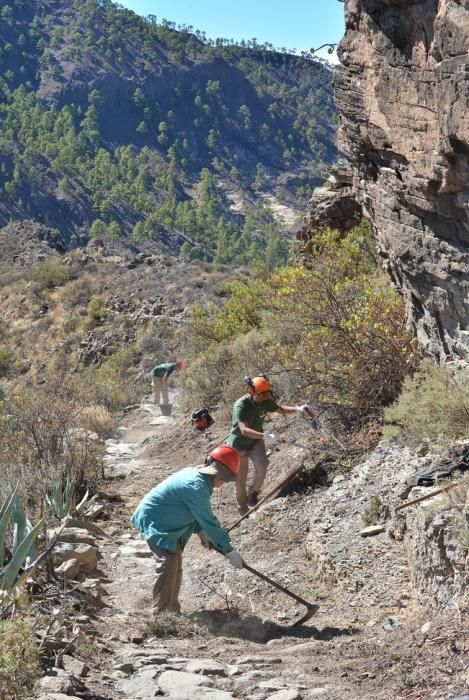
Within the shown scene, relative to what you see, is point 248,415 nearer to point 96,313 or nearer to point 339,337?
point 339,337

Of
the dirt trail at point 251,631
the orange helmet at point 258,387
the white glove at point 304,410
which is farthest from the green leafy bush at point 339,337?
the dirt trail at point 251,631

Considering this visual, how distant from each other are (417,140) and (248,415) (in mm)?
3235

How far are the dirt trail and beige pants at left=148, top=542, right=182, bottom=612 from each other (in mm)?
187

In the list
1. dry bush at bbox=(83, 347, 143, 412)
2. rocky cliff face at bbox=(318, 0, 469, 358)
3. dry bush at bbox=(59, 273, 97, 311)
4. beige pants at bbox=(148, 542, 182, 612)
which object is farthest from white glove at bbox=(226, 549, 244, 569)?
dry bush at bbox=(59, 273, 97, 311)

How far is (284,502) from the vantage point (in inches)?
342

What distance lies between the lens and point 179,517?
636cm

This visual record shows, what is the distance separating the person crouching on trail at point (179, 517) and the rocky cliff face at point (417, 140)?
3344 millimetres

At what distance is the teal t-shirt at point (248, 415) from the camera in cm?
866

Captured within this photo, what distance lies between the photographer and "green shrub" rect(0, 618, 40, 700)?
4000mm

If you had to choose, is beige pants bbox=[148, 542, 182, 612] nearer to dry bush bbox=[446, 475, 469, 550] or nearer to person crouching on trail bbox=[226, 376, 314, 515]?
dry bush bbox=[446, 475, 469, 550]

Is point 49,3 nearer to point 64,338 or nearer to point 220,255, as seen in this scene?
point 220,255

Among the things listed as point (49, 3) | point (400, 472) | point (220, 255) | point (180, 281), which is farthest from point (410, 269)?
point (49, 3)

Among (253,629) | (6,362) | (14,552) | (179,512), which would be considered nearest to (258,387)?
(179,512)

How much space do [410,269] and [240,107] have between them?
162 meters
